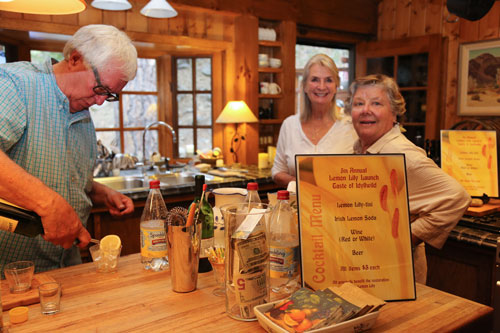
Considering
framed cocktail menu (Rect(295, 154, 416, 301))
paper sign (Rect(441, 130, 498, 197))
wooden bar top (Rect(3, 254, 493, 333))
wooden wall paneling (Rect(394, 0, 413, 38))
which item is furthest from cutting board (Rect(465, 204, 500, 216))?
wooden wall paneling (Rect(394, 0, 413, 38))

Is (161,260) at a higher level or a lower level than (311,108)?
lower

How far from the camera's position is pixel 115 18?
354 cm

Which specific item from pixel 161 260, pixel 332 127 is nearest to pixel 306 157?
pixel 161 260

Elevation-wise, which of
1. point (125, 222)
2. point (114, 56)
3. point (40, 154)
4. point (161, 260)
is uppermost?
point (114, 56)

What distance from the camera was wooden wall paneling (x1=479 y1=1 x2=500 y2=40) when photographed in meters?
4.34

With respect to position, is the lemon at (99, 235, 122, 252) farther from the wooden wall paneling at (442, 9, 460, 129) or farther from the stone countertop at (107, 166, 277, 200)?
the wooden wall paneling at (442, 9, 460, 129)

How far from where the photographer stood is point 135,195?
103 inches

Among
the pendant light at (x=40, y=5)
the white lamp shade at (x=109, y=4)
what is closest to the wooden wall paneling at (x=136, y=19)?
the white lamp shade at (x=109, y=4)

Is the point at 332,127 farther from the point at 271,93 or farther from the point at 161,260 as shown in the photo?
the point at 271,93

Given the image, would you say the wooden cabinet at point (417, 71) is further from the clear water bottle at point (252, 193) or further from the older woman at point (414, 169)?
the clear water bottle at point (252, 193)

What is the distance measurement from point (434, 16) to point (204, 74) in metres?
2.78

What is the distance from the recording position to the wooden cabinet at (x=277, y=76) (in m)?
4.41

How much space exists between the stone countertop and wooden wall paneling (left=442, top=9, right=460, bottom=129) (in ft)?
8.04

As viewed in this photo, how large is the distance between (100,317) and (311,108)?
180cm
